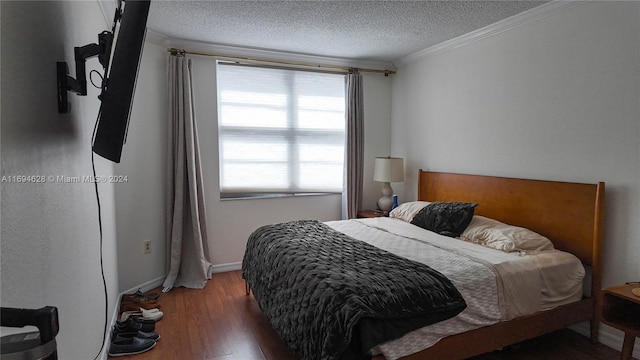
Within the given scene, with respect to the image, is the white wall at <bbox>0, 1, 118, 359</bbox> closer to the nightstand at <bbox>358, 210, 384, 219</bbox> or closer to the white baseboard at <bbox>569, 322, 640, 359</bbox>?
the nightstand at <bbox>358, 210, 384, 219</bbox>

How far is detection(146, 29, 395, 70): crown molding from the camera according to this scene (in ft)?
11.4

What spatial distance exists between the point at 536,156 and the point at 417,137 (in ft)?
4.82

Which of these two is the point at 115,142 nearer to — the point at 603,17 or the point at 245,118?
the point at 245,118

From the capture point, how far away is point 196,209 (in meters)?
3.55

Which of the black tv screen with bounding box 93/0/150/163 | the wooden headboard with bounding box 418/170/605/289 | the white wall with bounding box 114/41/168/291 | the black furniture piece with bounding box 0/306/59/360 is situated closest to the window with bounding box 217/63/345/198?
the white wall with bounding box 114/41/168/291

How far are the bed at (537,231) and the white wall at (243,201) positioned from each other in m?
1.00

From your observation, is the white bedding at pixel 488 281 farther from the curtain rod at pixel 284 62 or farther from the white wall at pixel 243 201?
the curtain rod at pixel 284 62

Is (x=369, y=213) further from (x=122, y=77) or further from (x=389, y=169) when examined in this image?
(x=122, y=77)

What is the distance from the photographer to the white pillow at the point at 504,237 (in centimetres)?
254

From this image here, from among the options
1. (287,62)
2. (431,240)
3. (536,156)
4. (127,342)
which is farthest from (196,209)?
(536,156)

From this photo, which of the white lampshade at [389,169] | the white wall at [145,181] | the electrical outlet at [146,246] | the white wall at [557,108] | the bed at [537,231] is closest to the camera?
the bed at [537,231]

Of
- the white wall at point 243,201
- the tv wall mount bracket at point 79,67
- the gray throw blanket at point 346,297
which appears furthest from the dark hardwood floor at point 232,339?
the tv wall mount bracket at point 79,67

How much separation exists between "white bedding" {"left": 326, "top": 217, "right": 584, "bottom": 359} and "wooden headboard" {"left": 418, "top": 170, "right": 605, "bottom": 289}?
0.16 m

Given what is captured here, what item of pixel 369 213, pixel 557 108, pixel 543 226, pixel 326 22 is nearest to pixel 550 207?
pixel 543 226
